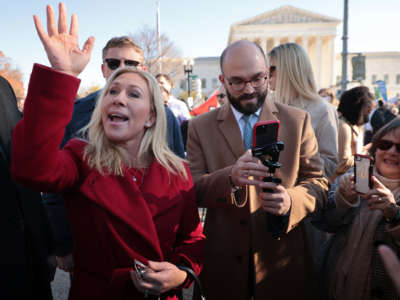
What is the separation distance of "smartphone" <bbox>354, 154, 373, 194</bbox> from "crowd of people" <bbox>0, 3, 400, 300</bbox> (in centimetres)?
3

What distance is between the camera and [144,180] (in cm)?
169

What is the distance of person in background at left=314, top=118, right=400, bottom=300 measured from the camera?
189 cm

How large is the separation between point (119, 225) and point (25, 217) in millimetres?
581

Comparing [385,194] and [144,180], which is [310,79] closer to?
[385,194]

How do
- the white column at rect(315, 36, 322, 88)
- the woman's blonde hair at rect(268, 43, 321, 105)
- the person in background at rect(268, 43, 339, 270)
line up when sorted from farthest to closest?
the white column at rect(315, 36, 322, 88)
the woman's blonde hair at rect(268, 43, 321, 105)
the person in background at rect(268, 43, 339, 270)

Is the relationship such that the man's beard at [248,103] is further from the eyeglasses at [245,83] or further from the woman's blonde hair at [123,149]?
the woman's blonde hair at [123,149]

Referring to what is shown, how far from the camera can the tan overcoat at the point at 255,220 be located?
2.01 meters

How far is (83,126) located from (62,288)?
232 centimetres

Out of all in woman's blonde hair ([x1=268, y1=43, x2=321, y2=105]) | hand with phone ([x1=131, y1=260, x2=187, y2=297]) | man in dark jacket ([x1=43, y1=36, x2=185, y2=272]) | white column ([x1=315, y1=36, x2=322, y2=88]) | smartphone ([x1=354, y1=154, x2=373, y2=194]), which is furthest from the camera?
white column ([x1=315, y1=36, x2=322, y2=88])

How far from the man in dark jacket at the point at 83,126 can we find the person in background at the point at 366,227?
1.58 m

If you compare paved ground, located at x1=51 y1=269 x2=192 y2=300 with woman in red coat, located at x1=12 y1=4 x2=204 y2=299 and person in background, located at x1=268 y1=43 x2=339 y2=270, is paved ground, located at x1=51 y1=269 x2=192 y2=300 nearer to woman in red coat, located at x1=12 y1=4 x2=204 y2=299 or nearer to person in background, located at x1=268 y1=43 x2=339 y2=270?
person in background, located at x1=268 y1=43 x2=339 y2=270

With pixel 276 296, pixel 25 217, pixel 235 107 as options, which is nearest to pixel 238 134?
pixel 235 107

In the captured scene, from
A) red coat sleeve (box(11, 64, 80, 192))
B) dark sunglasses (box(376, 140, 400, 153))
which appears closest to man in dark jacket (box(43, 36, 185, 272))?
red coat sleeve (box(11, 64, 80, 192))

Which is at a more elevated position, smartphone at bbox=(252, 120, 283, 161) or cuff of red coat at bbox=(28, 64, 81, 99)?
cuff of red coat at bbox=(28, 64, 81, 99)
